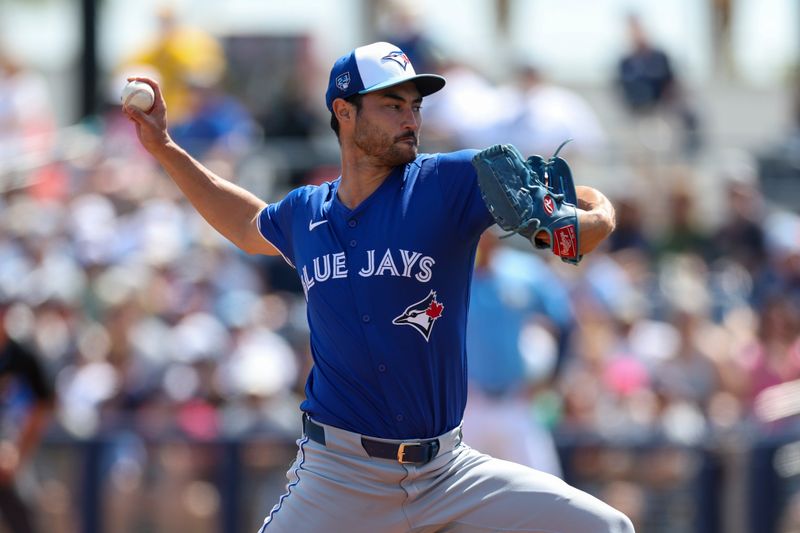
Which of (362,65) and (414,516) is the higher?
(362,65)

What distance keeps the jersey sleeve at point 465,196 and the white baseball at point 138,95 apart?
3.95 ft

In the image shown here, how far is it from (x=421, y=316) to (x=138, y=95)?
1.39m

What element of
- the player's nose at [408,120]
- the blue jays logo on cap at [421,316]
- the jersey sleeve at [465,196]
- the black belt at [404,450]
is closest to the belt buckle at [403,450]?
the black belt at [404,450]

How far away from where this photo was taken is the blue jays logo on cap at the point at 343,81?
190 inches

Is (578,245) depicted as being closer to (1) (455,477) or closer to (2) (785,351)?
(1) (455,477)

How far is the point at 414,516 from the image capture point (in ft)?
15.6

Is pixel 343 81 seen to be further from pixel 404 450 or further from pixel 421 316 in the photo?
pixel 404 450

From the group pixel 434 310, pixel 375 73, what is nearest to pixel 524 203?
pixel 434 310

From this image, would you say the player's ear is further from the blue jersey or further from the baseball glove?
the baseball glove

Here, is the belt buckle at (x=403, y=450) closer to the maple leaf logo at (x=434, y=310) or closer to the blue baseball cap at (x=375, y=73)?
the maple leaf logo at (x=434, y=310)

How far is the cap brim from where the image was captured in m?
4.71

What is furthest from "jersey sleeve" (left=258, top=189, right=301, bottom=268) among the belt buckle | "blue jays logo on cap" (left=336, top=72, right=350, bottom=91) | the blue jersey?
the belt buckle

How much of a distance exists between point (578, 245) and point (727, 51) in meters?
23.8

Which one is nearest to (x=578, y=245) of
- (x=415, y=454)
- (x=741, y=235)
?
(x=415, y=454)
